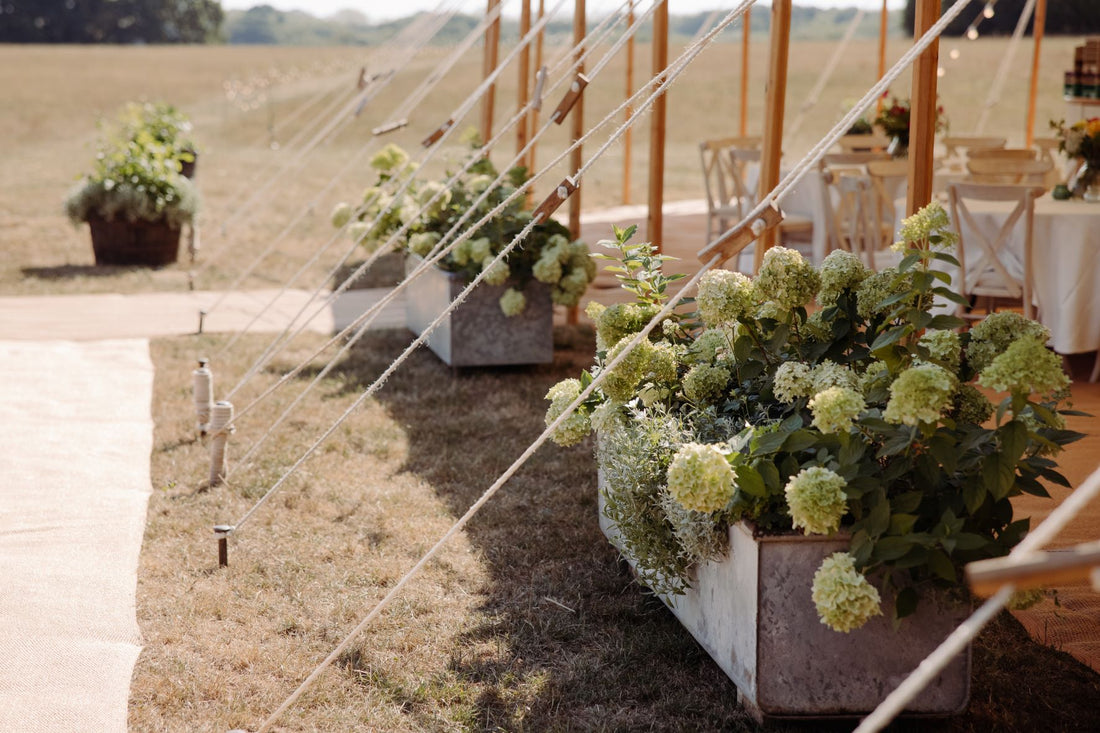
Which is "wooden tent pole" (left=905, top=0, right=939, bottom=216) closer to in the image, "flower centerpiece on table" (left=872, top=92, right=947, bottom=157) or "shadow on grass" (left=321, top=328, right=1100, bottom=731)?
"shadow on grass" (left=321, top=328, right=1100, bottom=731)

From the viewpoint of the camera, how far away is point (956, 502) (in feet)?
6.56

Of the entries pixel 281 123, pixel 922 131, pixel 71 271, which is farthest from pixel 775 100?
pixel 281 123

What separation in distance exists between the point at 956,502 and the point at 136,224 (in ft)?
22.2

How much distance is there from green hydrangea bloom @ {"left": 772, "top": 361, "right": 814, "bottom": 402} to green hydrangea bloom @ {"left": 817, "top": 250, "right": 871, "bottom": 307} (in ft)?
0.68

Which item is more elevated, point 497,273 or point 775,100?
point 775,100

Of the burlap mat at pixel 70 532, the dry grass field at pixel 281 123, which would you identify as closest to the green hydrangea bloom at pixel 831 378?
the burlap mat at pixel 70 532

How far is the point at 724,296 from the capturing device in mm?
2373

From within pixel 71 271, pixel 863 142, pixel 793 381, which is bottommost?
pixel 71 271

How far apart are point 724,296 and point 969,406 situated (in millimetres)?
543

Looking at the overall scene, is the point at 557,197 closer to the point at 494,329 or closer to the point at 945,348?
the point at 945,348

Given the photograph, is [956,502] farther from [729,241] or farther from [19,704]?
[19,704]

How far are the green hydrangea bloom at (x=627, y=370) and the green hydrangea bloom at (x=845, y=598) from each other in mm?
762

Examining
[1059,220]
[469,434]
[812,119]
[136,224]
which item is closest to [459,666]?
[469,434]

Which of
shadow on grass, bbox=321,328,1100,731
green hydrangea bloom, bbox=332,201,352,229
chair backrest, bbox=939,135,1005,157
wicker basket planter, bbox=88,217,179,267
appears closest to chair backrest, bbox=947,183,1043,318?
shadow on grass, bbox=321,328,1100,731
